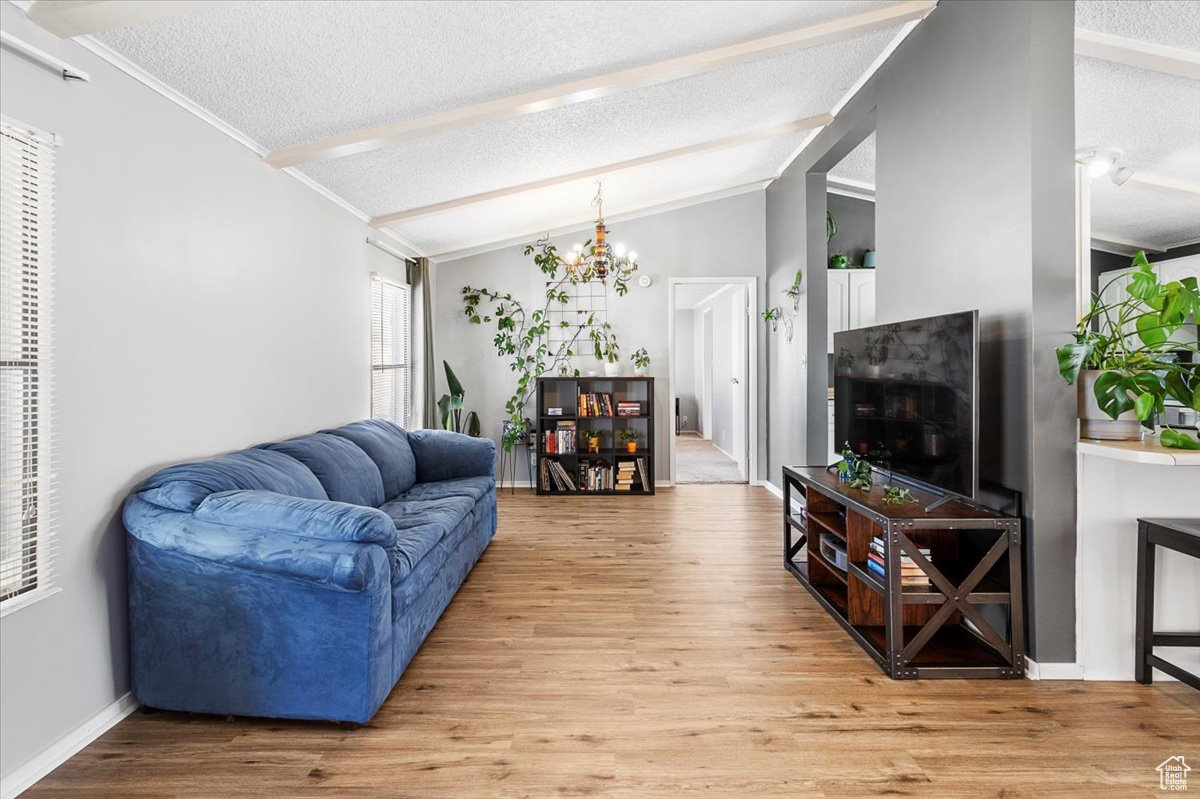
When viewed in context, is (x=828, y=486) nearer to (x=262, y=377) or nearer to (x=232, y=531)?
(x=232, y=531)

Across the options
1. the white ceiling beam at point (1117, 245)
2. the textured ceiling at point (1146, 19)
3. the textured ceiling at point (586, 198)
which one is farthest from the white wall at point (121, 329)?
the white ceiling beam at point (1117, 245)

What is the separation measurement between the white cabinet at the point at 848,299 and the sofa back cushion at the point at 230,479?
434cm

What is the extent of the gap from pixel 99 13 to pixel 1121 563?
3.94 m

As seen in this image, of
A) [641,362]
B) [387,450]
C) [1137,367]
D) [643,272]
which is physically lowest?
[387,450]

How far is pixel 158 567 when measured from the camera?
2.05 meters

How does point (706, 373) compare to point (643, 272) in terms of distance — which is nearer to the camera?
point (643, 272)

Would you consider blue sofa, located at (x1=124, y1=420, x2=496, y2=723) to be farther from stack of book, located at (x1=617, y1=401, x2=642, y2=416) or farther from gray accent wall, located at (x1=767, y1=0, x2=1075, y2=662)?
stack of book, located at (x1=617, y1=401, x2=642, y2=416)

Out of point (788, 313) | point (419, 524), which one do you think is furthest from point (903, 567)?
point (788, 313)

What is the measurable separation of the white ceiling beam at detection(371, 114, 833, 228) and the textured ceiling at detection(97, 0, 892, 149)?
148 cm

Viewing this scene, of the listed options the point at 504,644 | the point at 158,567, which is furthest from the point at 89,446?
the point at 504,644

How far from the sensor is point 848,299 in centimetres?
536

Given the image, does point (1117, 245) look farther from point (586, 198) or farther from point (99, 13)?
point (99, 13)

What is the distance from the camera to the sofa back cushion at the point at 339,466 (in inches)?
118

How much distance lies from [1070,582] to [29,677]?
3.50 metres
